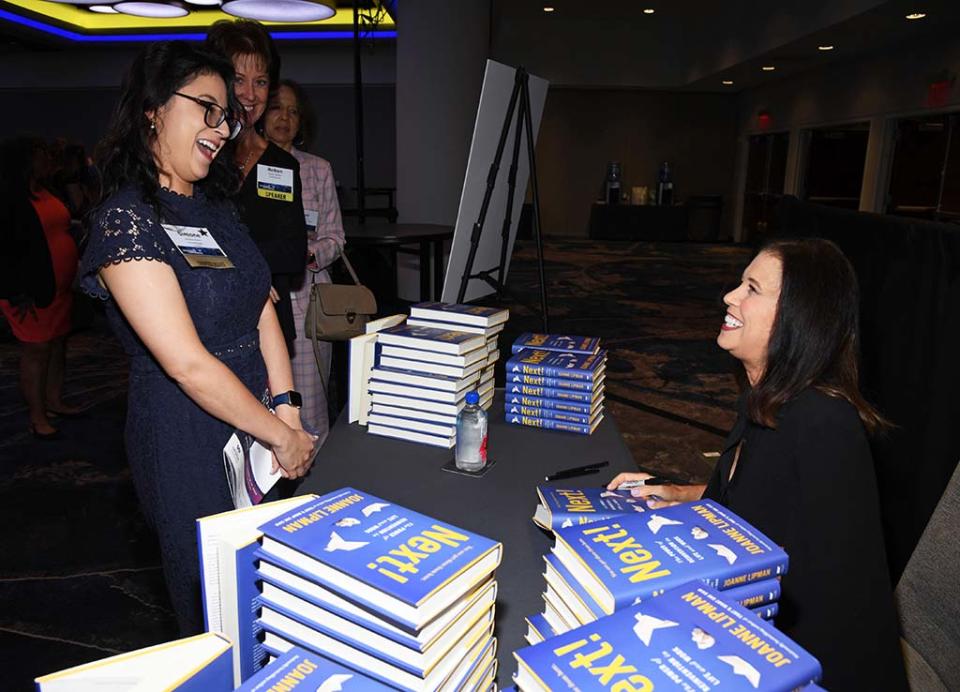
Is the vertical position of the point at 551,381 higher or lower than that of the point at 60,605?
higher

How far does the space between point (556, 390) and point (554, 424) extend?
3.9 inches

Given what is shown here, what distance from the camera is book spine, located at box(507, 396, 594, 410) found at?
5.82ft

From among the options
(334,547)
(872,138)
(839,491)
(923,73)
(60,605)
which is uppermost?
(923,73)

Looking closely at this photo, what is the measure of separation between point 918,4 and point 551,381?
7054 mm

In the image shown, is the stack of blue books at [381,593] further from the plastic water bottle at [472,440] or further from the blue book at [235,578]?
the plastic water bottle at [472,440]

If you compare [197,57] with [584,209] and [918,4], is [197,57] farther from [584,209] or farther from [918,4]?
[584,209]

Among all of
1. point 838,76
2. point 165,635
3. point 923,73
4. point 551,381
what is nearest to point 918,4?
point 923,73

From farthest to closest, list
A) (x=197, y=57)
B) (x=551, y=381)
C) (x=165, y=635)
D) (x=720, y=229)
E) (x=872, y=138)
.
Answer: (x=720, y=229) → (x=872, y=138) → (x=165, y=635) → (x=551, y=381) → (x=197, y=57)

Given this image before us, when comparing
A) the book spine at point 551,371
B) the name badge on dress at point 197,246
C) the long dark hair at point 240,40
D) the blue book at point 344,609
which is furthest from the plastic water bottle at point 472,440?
the long dark hair at point 240,40

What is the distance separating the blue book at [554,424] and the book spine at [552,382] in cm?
10

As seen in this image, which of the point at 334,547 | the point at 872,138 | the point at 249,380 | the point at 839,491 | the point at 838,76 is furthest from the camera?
the point at 838,76

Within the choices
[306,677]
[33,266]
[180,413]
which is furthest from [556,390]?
[33,266]

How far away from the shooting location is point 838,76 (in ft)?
32.8

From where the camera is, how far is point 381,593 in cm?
60
